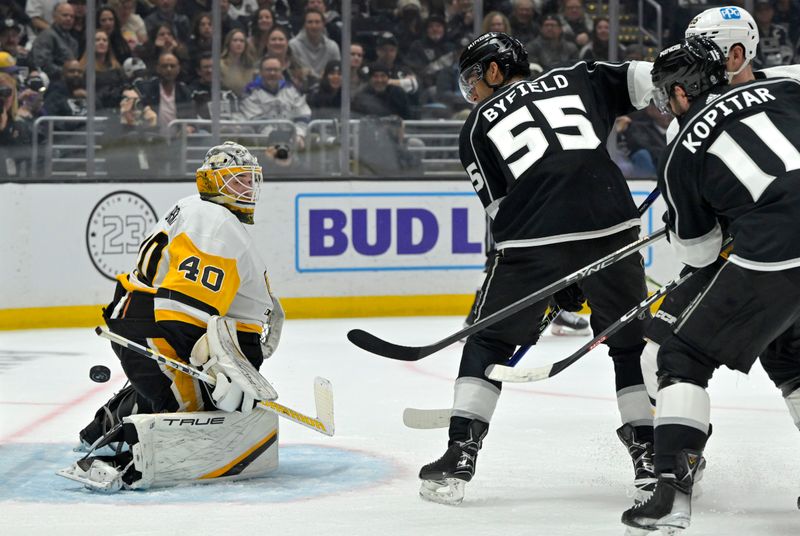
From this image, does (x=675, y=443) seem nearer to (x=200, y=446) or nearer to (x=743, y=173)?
(x=743, y=173)

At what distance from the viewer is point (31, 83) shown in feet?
23.4

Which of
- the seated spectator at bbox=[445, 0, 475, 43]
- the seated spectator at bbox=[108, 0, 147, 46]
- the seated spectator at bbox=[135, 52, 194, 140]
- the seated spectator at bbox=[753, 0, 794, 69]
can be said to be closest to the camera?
the seated spectator at bbox=[108, 0, 147, 46]

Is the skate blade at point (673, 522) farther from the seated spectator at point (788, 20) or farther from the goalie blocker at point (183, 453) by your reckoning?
the seated spectator at point (788, 20)

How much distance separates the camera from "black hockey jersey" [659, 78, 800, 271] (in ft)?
7.91

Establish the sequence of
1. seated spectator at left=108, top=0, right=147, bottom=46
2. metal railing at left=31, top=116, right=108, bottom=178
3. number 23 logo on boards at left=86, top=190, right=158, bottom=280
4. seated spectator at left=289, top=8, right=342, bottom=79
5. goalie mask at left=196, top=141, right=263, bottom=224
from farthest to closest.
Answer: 1. seated spectator at left=289, top=8, right=342, bottom=79
2. seated spectator at left=108, top=0, right=147, bottom=46
3. metal railing at left=31, top=116, right=108, bottom=178
4. number 23 logo on boards at left=86, top=190, right=158, bottom=280
5. goalie mask at left=196, top=141, right=263, bottom=224

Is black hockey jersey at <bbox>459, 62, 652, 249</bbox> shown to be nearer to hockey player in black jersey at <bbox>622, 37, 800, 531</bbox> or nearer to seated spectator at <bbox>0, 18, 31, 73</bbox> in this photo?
hockey player in black jersey at <bbox>622, 37, 800, 531</bbox>

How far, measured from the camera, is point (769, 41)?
8.20 m

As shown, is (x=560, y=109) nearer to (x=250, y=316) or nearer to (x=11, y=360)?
(x=250, y=316)

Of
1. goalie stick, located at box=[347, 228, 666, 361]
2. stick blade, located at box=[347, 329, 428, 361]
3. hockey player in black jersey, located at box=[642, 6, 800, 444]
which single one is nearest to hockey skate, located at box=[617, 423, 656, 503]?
hockey player in black jersey, located at box=[642, 6, 800, 444]

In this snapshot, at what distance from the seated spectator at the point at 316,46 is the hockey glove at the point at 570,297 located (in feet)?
15.3

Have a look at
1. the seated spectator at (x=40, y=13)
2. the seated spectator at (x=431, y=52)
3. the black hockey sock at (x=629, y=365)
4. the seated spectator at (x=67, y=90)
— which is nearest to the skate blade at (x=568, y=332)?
the seated spectator at (x=431, y=52)

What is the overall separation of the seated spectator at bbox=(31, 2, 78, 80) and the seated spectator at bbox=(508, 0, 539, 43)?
2.59m

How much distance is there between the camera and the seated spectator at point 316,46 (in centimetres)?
752

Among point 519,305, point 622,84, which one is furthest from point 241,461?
point 622,84
